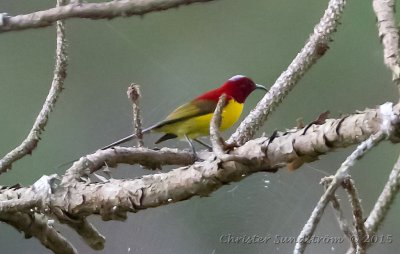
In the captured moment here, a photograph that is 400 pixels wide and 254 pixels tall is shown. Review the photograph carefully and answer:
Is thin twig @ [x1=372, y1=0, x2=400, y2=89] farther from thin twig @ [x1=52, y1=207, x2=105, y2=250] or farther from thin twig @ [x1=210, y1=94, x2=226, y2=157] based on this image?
thin twig @ [x1=52, y1=207, x2=105, y2=250]

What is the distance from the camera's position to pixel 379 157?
2164mm

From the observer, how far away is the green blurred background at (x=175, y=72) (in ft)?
6.66


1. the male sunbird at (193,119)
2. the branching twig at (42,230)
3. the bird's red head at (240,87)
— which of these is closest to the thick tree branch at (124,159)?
the branching twig at (42,230)

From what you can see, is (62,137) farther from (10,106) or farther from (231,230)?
(231,230)

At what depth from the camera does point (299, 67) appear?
1452mm

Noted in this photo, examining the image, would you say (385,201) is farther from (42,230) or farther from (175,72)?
(175,72)

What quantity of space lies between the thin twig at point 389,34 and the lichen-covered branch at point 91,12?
0.78 feet

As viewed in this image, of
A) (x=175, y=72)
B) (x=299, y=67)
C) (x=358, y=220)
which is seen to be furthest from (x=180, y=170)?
(x=175, y=72)

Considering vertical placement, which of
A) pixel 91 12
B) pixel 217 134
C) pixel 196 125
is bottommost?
pixel 196 125

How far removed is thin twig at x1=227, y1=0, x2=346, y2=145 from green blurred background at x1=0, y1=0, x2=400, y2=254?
1.17 ft

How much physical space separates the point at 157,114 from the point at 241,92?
0.23 m

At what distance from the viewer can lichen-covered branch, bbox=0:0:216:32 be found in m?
0.68

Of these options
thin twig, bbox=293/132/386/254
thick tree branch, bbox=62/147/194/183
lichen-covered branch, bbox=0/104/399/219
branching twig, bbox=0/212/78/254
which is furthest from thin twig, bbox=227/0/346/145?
thin twig, bbox=293/132/386/254

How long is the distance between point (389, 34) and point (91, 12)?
1.09 feet
